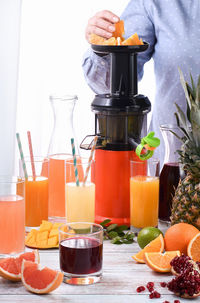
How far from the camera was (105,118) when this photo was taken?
6.07 feet

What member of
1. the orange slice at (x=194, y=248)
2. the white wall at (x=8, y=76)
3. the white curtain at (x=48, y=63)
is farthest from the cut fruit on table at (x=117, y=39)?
the white wall at (x=8, y=76)

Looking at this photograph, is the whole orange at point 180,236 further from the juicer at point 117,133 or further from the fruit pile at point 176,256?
the juicer at point 117,133

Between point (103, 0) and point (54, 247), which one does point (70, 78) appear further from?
point (54, 247)

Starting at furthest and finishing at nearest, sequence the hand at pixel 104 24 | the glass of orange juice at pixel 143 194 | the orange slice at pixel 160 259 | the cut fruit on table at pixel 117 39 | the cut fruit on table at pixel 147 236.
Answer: the hand at pixel 104 24, the cut fruit on table at pixel 117 39, the glass of orange juice at pixel 143 194, the cut fruit on table at pixel 147 236, the orange slice at pixel 160 259

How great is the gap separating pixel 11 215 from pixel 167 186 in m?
0.61

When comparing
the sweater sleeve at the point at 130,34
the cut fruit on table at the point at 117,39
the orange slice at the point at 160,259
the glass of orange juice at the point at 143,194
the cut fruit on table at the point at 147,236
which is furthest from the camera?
the sweater sleeve at the point at 130,34

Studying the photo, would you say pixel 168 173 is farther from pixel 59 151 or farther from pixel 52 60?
pixel 52 60

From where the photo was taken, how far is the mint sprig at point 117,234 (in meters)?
1.68

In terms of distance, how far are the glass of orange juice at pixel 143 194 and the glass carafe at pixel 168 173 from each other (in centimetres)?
8

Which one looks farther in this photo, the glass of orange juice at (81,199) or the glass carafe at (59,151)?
the glass carafe at (59,151)

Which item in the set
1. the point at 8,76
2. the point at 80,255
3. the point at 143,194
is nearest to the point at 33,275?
the point at 80,255

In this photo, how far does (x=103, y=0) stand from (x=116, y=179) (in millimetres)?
2234

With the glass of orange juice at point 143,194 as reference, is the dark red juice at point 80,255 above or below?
below

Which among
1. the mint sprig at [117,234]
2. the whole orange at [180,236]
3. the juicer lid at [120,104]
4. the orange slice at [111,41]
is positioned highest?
the orange slice at [111,41]
